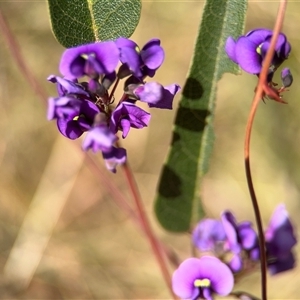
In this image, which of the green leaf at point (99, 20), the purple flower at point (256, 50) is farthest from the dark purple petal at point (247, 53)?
the green leaf at point (99, 20)

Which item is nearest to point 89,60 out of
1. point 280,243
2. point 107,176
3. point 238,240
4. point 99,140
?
point 99,140

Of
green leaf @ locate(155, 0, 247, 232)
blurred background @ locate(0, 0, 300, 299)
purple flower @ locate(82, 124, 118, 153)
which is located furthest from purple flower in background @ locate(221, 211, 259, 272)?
blurred background @ locate(0, 0, 300, 299)

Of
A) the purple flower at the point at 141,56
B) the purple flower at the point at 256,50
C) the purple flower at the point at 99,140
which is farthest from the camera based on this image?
the purple flower at the point at 256,50

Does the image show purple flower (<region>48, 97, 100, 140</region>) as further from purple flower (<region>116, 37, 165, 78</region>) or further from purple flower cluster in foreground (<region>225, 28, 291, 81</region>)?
purple flower cluster in foreground (<region>225, 28, 291, 81</region>)

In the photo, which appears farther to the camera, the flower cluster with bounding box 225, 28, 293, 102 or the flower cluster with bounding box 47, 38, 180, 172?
the flower cluster with bounding box 225, 28, 293, 102

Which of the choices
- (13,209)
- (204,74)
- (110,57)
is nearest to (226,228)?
(204,74)

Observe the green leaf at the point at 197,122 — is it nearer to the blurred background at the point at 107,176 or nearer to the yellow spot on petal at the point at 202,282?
Answer: the yellow spot on petal at the point at 202,282
